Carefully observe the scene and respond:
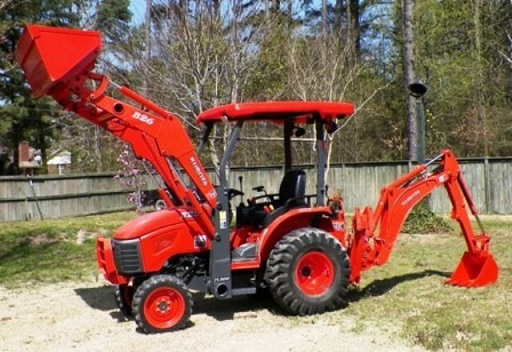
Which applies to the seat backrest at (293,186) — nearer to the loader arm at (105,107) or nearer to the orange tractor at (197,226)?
the orange tractor at (197,226)

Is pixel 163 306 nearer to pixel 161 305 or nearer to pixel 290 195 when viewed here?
pixel 161 305

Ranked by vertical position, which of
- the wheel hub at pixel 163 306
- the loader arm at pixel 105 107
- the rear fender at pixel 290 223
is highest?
the loader arm at pixel 105 107

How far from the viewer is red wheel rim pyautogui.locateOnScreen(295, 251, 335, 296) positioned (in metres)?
7.07

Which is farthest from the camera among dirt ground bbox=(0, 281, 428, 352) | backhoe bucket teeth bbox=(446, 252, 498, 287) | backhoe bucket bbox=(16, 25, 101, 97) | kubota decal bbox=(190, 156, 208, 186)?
backhoe bucket teeth bbox=(446, 252, 498, 287)

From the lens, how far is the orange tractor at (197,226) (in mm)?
6602

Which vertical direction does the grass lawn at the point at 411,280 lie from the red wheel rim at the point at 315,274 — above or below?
below

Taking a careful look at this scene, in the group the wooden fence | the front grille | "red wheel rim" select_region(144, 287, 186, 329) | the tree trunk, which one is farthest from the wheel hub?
the wooden fence

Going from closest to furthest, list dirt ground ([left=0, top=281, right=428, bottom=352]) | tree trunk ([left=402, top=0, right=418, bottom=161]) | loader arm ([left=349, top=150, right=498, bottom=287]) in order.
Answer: dirt ground ([left=0, top=281, right=428, bottom=352]), loader arm ([left=349, top=150, right=498, bottom=287]), tree trunk ([left=402, top=0, right=418, bottom=161])

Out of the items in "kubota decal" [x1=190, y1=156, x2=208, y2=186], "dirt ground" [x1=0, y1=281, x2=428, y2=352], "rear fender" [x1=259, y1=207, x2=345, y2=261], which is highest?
"kubota decal" [x1=190, y1=156, x2=208, y2=186]

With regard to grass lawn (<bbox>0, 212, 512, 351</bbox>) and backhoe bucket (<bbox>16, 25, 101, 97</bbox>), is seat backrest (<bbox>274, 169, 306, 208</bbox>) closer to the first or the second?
grass lawn (<bbox>0, 212, 512, 351</bbox>)

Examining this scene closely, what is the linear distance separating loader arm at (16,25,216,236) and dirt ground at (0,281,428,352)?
42.1 inches

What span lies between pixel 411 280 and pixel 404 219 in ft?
3.77

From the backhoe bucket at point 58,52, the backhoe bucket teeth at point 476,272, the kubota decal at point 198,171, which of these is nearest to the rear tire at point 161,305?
the kubota decal at point 198,171

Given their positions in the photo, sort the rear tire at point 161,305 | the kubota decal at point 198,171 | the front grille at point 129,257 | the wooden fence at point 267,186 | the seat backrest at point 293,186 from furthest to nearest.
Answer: the wooden fence at point 267,186 < the seat backrest at point 293,186 < the kubota decal at point 198,171 < the front grille at point 129,257 < the rear tire at point 161,305
